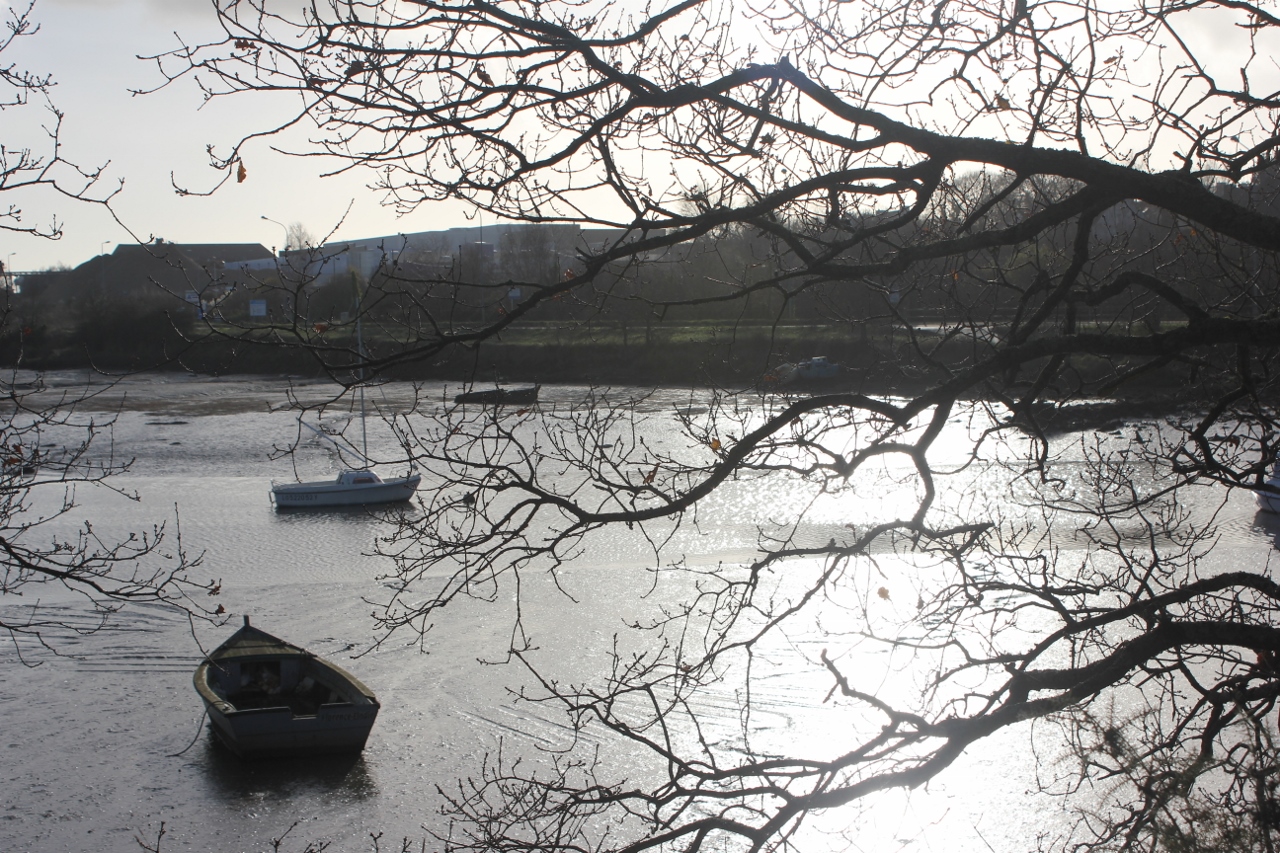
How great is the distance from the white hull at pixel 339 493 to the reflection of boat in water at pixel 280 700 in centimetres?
1102

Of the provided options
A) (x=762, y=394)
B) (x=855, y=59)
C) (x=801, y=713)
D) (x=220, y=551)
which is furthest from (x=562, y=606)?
(x=855, y=59)

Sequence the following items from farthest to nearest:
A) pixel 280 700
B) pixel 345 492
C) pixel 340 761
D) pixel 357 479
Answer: pixel 357 479
pixel 345 492
pixel 280 700
pixel 340 761

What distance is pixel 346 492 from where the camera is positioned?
2822 centimetres

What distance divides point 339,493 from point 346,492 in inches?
8.3

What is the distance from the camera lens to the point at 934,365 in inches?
218

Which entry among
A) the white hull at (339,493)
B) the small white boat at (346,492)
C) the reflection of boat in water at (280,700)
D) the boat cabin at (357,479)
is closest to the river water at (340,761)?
the reflection of boat in water at (280,700)

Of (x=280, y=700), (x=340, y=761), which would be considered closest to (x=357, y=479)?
(x=280, y=700)

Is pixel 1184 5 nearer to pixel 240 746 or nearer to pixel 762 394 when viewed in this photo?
pixel 762 394

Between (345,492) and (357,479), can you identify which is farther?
(357,479)

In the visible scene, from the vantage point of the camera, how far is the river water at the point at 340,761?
1237cm

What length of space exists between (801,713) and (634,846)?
414 inches

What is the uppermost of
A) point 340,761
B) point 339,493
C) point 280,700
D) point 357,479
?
point 357,479

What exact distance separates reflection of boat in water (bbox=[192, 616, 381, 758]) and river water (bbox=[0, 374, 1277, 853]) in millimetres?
351

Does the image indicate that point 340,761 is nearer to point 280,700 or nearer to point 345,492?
point 280,700
